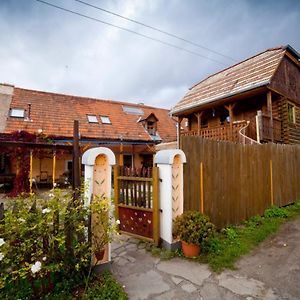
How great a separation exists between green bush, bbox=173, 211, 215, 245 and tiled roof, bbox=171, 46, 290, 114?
9072 mm

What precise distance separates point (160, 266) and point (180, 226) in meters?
0.78

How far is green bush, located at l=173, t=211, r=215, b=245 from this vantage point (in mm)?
3859

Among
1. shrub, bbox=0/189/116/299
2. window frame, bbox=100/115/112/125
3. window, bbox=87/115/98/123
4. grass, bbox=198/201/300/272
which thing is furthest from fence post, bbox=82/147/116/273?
window frame, bbox=100/115/112/125

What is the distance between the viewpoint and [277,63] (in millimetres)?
11461

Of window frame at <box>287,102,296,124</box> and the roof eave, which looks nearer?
the roof eave

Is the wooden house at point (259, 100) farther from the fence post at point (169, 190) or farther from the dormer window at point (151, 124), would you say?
the fence post at point (169, 190)

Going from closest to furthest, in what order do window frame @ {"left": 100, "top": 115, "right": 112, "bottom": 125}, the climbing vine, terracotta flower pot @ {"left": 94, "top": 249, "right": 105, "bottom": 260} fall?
terracotta flower pot @ {"left": 94, "top": 249, "right": 105, "bottom": 260}
the climbing vine
window frame @ {"left": 100, "top": 115, "right": 112, "bottom": 125}

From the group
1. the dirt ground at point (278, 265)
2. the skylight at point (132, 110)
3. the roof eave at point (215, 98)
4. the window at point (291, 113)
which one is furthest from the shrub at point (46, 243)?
the skylight at point (132, 110)

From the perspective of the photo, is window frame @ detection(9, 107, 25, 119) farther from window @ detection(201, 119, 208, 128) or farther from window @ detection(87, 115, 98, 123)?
window @ detection(201, 119, 208, 128)

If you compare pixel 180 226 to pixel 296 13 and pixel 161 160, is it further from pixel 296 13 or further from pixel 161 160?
pixel 296 13

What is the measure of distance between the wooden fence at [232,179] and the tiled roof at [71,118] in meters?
11.6

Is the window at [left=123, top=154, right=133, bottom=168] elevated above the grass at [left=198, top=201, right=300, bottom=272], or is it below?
above

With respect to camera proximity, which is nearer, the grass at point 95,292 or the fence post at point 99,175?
the grass at point 95,292

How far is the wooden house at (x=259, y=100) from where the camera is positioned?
10906mm
